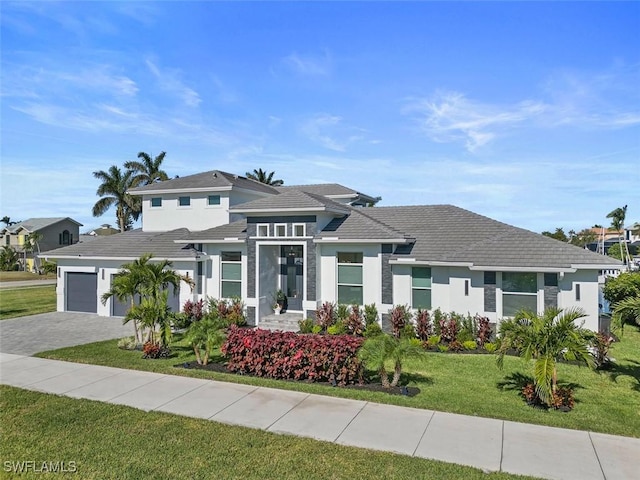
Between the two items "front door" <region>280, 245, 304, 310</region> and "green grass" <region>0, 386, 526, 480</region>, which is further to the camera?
"front door" <region>280, 245, 304, 310</region>

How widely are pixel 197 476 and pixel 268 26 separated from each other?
511 inches

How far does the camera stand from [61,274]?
76.3 feet

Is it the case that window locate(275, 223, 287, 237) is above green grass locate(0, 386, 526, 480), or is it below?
above

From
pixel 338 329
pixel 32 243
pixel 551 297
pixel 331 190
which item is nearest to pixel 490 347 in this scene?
pixel 551 297

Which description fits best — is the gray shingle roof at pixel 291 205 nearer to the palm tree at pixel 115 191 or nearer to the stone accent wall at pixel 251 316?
the stone accent wall at pixel 251 316

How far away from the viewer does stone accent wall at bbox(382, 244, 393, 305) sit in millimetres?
16703

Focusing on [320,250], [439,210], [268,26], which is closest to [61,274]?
[320,250]

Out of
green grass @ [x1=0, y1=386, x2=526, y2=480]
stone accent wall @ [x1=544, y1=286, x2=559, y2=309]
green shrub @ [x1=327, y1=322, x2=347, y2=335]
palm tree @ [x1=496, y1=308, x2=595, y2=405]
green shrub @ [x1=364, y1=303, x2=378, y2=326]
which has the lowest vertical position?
green grass @ [x1=0, y1=386, x2=526, y2=480]

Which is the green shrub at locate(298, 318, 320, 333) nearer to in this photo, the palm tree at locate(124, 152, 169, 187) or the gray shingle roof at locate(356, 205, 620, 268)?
the gray shingle roof at locate(356, 205, 620, 268)

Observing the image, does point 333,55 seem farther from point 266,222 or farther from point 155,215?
point 155,215

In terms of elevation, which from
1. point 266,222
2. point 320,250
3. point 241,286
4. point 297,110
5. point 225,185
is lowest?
point 241,286

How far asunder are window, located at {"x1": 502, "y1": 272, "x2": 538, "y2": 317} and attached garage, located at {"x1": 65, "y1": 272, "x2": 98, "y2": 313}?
20.5 metres

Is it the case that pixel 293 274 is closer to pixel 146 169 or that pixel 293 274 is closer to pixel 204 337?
pixel 204 337

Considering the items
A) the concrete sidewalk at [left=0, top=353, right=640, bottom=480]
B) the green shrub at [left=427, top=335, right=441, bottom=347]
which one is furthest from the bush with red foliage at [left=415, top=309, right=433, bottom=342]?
the concrete sidewalk at [left=0, top=353, right=640, bottom=480]
